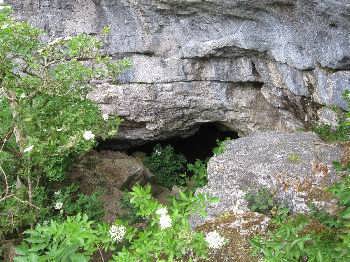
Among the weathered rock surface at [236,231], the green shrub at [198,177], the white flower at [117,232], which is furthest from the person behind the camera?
the green shrub at [198,177]

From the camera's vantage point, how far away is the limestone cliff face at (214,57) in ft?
24.1

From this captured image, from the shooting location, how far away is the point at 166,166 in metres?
10.4

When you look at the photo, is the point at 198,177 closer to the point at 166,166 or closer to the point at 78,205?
the point at 166,166

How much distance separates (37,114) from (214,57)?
4.48 meters

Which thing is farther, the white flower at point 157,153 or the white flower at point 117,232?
the white flower at point 157,153

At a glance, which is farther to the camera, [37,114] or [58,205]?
[58,205]

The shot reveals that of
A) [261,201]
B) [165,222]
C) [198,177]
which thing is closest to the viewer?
[165,222]

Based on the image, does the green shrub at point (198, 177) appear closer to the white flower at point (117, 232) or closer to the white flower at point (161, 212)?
the white flower at point (117, 232)

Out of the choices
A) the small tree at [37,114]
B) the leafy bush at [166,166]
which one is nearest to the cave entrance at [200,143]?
the leafy bush at [166,166]

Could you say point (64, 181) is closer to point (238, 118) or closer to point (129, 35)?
point (129, 35)

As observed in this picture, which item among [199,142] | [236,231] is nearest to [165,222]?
[236,231]

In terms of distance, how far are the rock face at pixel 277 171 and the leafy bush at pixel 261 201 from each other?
0.10 metres

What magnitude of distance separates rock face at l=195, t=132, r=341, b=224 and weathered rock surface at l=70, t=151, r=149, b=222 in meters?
1.89

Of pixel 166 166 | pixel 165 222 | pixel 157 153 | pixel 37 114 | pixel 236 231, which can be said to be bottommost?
pixel 166 166
